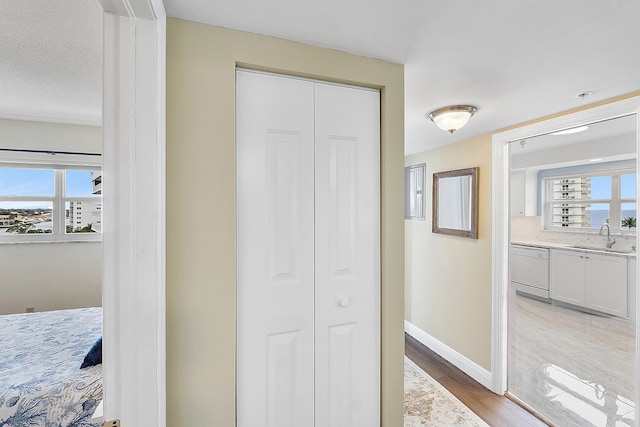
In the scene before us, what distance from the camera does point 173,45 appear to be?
121 cm

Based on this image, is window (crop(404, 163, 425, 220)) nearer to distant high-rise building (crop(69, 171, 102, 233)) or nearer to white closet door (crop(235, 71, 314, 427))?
white closet door (crop(235, 71, 314, 427))

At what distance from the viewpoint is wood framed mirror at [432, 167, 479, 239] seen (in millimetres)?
2986

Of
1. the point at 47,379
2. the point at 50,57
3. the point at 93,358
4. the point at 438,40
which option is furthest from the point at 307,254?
the point at 50,57

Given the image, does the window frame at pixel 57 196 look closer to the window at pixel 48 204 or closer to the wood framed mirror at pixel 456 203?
the window at pixel 48 204

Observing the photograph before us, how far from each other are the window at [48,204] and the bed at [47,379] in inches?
53.6

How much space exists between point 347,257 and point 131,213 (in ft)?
3.09

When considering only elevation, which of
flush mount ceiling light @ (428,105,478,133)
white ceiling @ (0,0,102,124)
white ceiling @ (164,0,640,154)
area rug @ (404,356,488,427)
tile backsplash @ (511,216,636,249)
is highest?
white ceiling @ (0,0,102,124)

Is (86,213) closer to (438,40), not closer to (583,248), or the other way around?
(438,40)

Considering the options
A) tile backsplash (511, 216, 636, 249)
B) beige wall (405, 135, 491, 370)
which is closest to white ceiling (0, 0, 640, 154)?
beige wall (405, 135, 491, 370)

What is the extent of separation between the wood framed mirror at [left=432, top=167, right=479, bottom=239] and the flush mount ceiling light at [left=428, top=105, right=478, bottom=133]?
0.92 metres

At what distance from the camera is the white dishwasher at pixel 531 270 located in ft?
14.8

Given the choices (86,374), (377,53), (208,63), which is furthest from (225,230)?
(86,374)

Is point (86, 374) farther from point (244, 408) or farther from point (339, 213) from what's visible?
point (339, 213)

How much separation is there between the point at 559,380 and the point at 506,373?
1.70 ft
